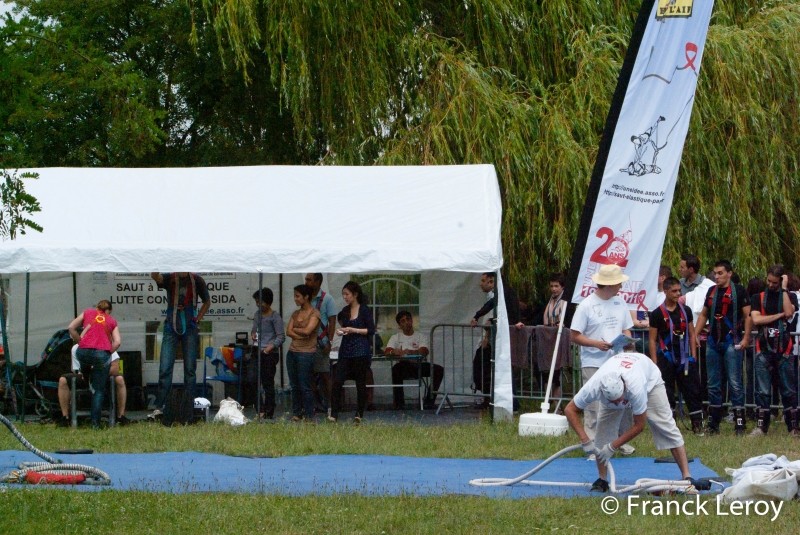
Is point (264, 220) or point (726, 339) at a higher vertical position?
point (264, 220)

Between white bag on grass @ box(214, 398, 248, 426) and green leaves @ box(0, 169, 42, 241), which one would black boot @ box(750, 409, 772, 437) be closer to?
white bag on grass @ box(214, 398, 248, 426)

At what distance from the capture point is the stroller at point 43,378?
50.3 feet

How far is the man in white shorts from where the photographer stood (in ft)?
48.0

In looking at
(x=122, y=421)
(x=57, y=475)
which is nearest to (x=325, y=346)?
(x=122, y=421)

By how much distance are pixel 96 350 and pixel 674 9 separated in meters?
7.62

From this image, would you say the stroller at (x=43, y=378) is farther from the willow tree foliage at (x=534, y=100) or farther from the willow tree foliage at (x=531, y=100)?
the willow tree foliage at (x=534, y=100)

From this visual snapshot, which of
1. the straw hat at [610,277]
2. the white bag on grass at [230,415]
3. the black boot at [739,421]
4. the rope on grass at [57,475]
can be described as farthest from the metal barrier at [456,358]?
the rope on grass at [57,475]

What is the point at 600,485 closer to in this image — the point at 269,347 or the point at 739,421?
the point at 739,421

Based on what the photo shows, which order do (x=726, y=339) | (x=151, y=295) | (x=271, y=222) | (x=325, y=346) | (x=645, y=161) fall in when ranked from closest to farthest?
(x=645, y=161) → (x=726, y=339) → (x=271, y=222) → (x=325, y=346) → (x=151, y=295)

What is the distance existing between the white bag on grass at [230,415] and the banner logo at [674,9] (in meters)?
6.60

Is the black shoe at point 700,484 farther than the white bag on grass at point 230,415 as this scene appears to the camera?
No

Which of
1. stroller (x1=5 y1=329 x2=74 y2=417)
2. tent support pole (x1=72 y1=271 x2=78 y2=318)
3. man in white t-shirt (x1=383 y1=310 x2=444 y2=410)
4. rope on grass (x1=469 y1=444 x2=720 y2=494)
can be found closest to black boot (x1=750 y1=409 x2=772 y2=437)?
rope on grass (x1=469 y1=444 x2=720 y2=494)

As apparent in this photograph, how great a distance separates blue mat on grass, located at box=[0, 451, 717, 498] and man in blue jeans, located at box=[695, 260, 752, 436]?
241cm

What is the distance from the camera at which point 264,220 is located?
14977 mm
